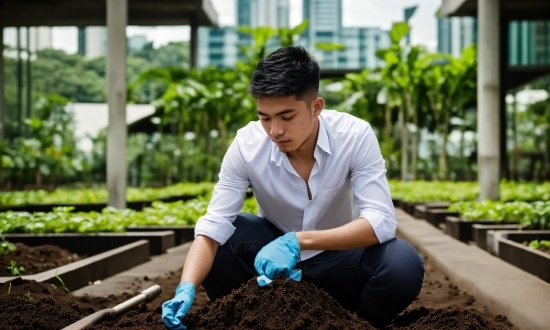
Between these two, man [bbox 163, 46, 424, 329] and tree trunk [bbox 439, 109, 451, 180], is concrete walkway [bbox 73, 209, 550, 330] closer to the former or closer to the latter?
man [bbox 163, 46, 424, 329]

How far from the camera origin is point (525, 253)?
17.7 ft

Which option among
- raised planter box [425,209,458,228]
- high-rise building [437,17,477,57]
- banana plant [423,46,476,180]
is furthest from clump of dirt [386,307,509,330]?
high-rise building [437,17,477,57]

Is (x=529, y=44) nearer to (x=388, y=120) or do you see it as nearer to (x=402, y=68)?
(x=402, y=68)

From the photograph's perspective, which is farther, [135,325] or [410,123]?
[410,123]

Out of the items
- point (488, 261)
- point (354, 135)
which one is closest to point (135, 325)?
point (354, 135)

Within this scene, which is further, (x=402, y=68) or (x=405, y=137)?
(x=405, y=137)

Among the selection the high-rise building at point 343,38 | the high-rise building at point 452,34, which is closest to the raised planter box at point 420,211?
the high-rise building at point 343,38

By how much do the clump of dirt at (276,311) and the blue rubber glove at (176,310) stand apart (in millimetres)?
78

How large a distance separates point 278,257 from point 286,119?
56cm

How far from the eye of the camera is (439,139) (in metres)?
19.5

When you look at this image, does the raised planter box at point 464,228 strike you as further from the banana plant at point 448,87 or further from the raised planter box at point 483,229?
the banana plant at point 448,87

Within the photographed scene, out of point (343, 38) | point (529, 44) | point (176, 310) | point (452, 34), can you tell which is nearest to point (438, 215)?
point (176, 310)

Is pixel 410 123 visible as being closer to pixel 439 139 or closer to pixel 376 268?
pixel 439 139

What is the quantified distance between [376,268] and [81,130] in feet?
58.4
